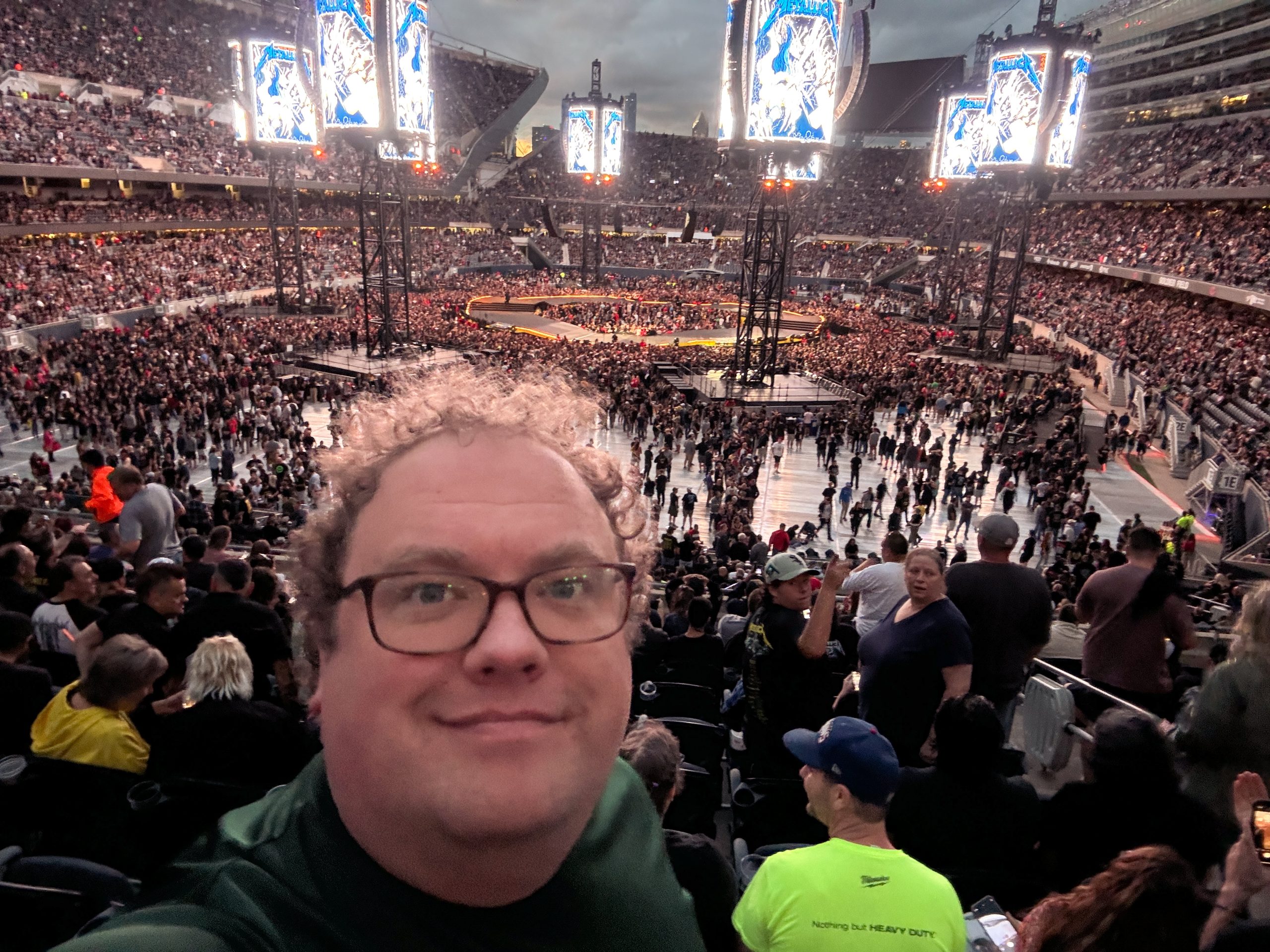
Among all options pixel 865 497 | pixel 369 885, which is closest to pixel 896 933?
pixel 369 885

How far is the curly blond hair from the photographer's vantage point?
49.1 inches

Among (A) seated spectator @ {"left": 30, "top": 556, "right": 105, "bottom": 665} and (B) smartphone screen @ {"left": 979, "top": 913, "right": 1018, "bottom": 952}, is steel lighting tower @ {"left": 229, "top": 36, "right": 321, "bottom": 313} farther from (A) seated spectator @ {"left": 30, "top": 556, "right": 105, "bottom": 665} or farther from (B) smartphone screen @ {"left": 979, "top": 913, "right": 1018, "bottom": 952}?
(B) smartphone screen @ {"left": 979, "top": 913, "right": 1018, "bottom": 952}

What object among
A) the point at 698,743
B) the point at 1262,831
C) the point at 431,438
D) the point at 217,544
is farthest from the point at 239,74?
the point at 1262,831

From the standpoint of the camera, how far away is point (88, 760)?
2.89 metres

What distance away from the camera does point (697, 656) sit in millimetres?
4523

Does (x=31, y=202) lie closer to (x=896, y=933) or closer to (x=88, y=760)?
(x=88, y=760)

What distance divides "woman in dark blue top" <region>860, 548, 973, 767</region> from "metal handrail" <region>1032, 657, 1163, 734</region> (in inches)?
38.1

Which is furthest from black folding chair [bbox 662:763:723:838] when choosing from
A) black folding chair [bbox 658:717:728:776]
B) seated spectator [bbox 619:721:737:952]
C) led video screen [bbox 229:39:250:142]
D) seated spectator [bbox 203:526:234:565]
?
led video screen [bbox 229:39:250:142]

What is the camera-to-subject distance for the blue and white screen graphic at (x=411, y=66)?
2447cm

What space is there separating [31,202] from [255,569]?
44.7 meters

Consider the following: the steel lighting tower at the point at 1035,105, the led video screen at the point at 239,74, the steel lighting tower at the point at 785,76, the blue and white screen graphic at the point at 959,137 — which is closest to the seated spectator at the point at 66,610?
the steel lighting tower at the point at 785,76

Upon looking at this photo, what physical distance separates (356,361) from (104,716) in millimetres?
27822

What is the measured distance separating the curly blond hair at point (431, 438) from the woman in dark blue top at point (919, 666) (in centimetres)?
234

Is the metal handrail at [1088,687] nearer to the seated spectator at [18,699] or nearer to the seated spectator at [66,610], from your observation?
the seated spectator at [18,699]
